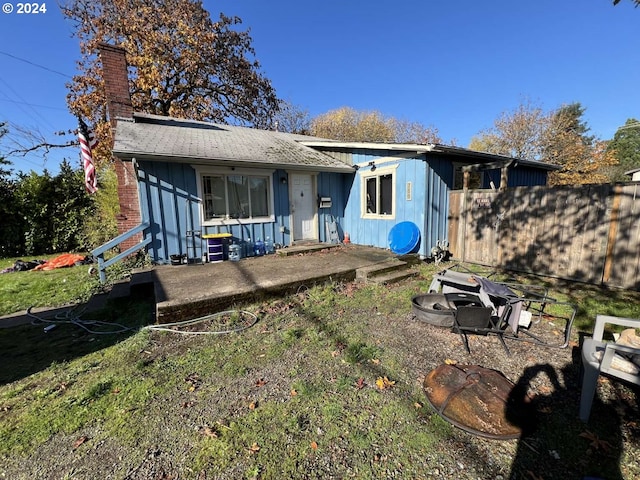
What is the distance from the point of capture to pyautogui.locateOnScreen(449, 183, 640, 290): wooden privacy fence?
16.2 feet

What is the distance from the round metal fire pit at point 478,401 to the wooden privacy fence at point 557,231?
168 inches

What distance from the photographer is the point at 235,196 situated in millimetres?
7719

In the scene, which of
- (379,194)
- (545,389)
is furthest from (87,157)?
(545,389)

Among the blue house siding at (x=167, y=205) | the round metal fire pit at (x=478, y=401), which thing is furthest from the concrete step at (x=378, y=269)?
the blue house siding at (x=167, y=205)

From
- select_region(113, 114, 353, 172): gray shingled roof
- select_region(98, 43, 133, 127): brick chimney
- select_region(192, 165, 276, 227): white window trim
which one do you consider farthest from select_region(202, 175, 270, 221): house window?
select_region(98, 43, 133, 127): brick chimney

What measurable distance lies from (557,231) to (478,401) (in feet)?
16.6

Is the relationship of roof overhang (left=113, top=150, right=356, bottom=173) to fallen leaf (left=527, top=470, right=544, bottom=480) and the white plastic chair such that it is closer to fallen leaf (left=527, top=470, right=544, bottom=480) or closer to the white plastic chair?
the white plastic chair

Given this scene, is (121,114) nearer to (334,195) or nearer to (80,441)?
(334,195)

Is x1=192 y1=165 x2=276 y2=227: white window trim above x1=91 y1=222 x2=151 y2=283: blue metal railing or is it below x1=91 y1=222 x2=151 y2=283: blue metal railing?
above

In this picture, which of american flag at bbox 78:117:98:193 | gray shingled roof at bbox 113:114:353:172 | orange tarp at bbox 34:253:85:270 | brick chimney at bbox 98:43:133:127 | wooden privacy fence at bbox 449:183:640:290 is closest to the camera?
wooden privacy fence at bbox 449:183:640:290

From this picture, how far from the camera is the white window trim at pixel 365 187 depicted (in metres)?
7.81

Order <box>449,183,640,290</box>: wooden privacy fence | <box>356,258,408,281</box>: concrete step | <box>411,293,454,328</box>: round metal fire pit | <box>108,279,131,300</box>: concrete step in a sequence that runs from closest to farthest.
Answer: <box>411,293,454,328</box>: round metal fire pit
<box>449,183,640,290</box>: wooden privacy fence
<box>108,279,131,300</box>: concrete step
<box>356,258,408,281</box>: concrete step

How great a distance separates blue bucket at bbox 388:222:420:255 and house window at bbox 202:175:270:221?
3.67 metres

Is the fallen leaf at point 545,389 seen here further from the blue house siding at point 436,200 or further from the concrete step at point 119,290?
the concrete step at point 119,290
